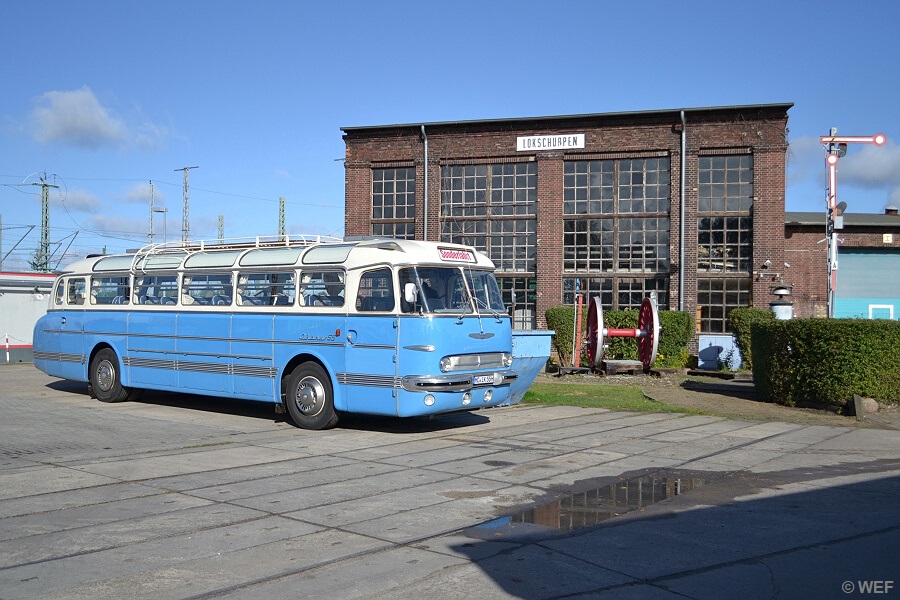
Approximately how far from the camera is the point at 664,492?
8.71m

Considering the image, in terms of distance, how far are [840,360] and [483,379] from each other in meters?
6.73

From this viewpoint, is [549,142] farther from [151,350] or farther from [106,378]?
[106,378]

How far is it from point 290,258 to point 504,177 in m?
17.8

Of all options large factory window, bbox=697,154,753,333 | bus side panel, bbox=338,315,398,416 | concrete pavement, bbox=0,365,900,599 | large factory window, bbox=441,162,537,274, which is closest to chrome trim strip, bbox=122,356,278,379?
concrete pavement, bbox=0,365,900,599

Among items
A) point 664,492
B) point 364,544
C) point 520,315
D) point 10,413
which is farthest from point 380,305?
point 520,315

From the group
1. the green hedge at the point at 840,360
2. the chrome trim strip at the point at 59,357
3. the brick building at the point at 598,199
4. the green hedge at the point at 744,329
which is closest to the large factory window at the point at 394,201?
the brick building at the point at 598,199

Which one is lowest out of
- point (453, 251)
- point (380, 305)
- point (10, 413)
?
point (10, 413)

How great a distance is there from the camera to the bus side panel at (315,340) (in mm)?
12930

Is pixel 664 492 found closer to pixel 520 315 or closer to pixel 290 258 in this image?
pixel 290 258

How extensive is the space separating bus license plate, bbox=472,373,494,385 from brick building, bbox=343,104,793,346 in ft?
56.4

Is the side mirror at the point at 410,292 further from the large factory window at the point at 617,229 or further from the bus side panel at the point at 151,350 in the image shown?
the large factory window at the point at 617,229

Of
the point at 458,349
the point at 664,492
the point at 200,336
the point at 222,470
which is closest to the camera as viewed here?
the point at 664,492

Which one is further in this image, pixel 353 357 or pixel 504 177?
pixel 504 177

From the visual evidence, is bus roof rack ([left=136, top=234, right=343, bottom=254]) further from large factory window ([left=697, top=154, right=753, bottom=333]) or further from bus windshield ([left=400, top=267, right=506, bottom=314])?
large factory window ([left=697, top=154, right=753, bottom=333])
